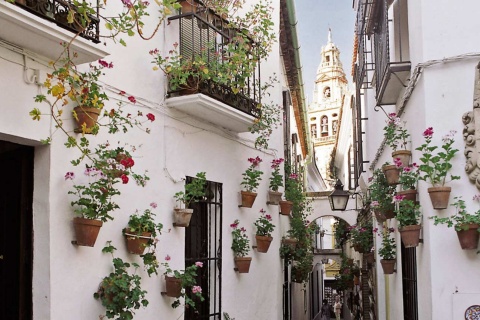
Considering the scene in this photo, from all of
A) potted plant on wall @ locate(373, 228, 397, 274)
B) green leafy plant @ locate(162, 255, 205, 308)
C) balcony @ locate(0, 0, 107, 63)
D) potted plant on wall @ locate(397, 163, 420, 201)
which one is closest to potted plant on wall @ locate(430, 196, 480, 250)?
potted plant on wall @ locate(397, 163, 420, 201)

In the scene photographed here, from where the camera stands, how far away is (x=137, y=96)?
20.3 feet

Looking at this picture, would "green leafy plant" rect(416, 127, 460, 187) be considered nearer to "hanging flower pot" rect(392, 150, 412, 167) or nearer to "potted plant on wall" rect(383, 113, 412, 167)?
"potted plant on wall" rect(383, 113, 412, 167)

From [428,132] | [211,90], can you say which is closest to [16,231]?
[211,90]

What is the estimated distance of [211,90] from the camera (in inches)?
269

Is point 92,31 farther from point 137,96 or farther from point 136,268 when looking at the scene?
point 136,268

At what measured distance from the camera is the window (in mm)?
7438

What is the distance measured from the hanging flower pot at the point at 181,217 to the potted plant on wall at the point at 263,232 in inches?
83.0

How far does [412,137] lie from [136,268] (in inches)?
136

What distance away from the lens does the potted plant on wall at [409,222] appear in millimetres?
6484

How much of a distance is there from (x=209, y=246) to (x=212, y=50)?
7.59 feet

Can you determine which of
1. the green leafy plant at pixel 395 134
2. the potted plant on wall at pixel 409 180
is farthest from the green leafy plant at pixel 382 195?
the potted plant on wall at pixel 409 180

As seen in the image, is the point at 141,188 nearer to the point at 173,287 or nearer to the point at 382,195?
the point at 173,287

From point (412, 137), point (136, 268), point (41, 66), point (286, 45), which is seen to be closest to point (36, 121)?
point (41, 66)

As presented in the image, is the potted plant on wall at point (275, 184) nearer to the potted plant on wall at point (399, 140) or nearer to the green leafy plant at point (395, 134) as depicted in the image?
the potted plant on wall at point (399, 140)
